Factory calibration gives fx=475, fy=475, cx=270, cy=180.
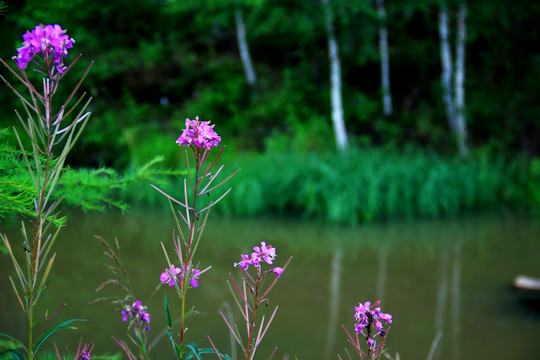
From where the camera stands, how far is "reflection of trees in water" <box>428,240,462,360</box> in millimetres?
2610

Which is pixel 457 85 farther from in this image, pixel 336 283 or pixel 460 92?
pixel 336 283

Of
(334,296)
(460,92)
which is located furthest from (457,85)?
(334,296)

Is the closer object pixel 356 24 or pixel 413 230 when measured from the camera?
pixel 413 230

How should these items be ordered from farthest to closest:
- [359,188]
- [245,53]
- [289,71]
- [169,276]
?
[245,53]
[289,71]
[359,188]
[169,276]

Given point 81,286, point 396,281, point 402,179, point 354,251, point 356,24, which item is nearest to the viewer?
point 81,286

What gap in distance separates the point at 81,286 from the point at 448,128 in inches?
337

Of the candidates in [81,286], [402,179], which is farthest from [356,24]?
[81,286]

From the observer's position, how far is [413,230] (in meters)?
5.48

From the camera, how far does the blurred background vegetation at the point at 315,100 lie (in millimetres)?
6289

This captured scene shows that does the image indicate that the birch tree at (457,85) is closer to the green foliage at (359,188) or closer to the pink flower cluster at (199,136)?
the green foliage at (359,188)

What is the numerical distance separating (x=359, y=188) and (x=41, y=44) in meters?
5.34

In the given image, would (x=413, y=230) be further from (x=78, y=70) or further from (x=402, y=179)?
(x=78, y=70)

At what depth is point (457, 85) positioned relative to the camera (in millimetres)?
9203

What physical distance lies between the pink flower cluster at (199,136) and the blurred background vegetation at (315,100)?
3.27 metres
